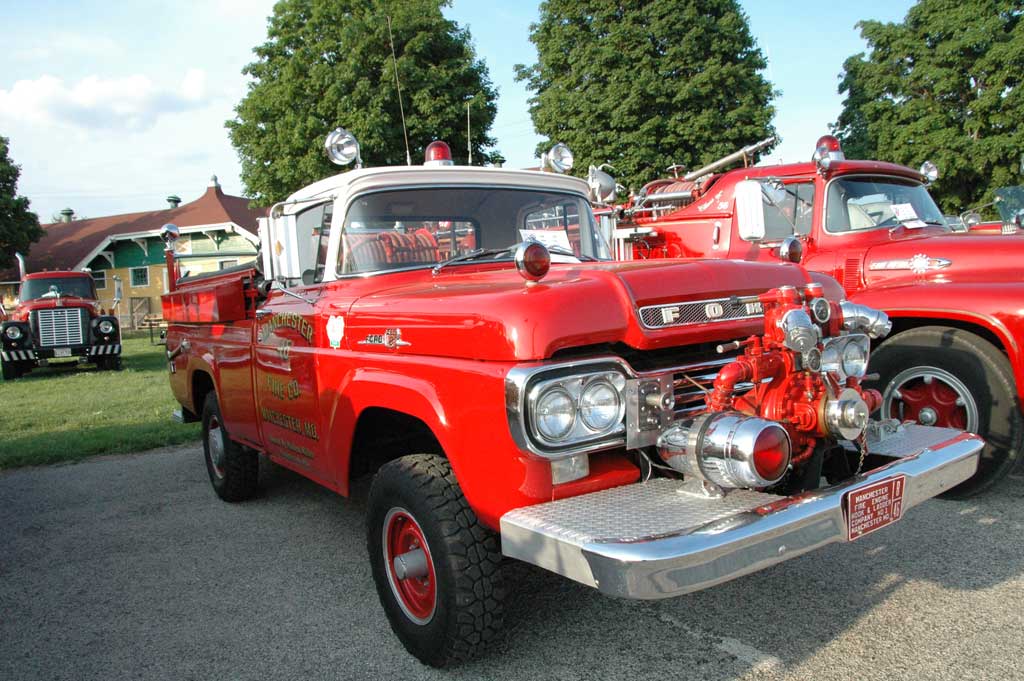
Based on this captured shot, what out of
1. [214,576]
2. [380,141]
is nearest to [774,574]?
[214,576]

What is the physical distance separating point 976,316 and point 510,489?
3242 mm

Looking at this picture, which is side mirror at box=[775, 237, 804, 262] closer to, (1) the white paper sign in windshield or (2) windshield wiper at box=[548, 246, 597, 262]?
(2) windshield wiper at box=[548, 246, 597, 262]

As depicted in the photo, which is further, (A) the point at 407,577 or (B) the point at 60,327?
(B) the point at 60,327

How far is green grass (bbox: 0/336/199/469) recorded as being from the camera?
724 cm

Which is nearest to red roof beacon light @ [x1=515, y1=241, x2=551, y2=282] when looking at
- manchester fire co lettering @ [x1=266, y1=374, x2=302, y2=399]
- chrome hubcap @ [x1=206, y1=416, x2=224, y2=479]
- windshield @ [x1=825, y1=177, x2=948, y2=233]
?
manchester fire co lettering @ [x1=266, y1=374, x2=302, y2=399]

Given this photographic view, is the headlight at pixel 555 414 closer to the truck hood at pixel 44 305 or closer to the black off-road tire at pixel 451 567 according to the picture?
the black off-road tire at pixel 451 567

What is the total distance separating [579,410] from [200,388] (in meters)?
4.28

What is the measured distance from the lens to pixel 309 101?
21.2 metres

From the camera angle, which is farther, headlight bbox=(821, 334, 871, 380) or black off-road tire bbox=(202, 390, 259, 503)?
black off-road tire bbox=(202, 390, 259, 503)

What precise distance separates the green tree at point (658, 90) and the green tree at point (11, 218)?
22.3 metres

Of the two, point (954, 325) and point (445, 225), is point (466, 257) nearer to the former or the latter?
point (445, 225)

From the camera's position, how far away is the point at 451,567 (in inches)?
103

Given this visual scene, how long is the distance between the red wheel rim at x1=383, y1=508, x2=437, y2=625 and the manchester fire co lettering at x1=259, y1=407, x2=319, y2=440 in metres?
0.80

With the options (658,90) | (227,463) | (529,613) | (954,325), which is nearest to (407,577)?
(529,613)
